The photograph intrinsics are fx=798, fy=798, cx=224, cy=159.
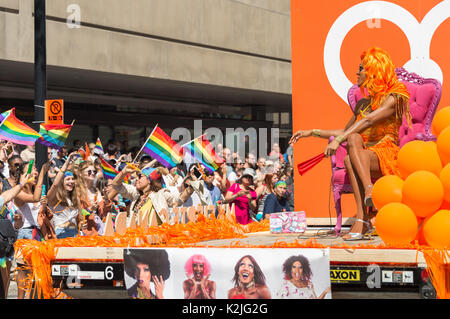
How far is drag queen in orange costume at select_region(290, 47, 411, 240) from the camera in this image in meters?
5.69

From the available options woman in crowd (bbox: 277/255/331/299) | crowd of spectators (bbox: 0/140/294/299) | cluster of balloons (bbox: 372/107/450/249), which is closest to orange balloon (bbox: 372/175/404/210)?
cluster of balloons (bbox: 372/107/450/249)

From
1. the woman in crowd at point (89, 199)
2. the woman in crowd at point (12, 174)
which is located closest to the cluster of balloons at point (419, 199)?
the woman in crowd at point (89, 199)

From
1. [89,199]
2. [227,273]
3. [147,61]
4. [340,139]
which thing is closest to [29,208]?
[89,199]

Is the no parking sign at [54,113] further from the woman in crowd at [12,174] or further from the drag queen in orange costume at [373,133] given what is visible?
the drag queen in orange costume at [373,133]

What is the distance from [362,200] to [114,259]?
6.40 ft

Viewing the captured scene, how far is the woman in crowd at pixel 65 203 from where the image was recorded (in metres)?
8.52

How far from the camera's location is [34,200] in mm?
8289

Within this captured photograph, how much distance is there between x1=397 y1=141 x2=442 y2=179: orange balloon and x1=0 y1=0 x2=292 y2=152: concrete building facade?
14.5 m

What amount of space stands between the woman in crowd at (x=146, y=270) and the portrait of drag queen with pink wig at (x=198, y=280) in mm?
131

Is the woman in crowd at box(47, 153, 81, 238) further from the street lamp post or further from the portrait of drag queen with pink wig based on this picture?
the portrait of drag queen with pink wig

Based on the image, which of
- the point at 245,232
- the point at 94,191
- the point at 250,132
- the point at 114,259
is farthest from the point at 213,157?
the point at 250,132

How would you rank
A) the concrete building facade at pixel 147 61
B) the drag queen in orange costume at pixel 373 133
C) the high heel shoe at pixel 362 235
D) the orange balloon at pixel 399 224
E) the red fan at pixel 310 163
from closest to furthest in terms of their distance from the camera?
1. the orange balloon at pixel 399 224
2. the high heel shoe at pixel 362 235
3. the drag queen in orange costume at pixel 373 133
4. the red fan at pixel 310 163
5. the concrete building facade at pixel 147 61

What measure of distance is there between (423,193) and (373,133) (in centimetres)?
188
